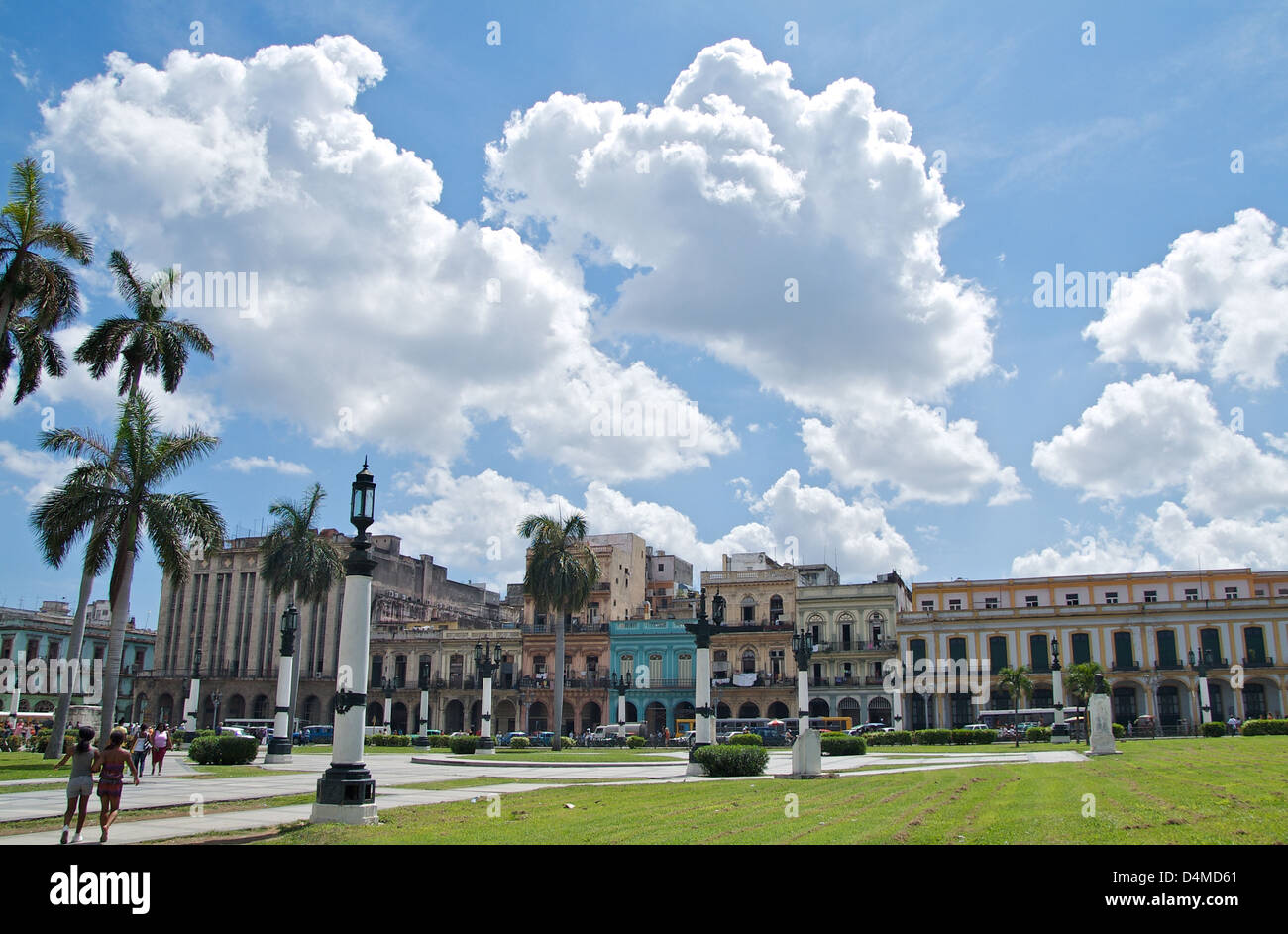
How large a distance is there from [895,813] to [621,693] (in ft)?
161

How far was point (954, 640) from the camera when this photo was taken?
65188mm

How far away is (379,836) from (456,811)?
3.35 m

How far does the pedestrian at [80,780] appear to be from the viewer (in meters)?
11.5

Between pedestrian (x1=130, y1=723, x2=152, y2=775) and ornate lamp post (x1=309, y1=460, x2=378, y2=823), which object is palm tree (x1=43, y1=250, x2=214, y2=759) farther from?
ornate lamp post (x1=309, y1=460, x2=378, y2=823)

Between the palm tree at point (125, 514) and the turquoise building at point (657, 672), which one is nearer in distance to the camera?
the palm tree at point (125, 514)

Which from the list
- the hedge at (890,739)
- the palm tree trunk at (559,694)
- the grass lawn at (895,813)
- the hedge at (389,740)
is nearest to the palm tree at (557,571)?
the palm tree trunk at (559,694)

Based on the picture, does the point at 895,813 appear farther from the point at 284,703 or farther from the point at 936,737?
the point at 936,737

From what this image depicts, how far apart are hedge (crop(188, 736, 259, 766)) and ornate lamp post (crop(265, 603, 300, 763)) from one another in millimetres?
984

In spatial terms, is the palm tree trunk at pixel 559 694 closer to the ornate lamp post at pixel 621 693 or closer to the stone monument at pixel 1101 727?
the ornate lamp post at pixel 621 693

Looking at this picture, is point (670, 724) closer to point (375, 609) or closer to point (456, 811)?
point (375, 609)

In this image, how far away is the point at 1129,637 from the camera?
202 feet

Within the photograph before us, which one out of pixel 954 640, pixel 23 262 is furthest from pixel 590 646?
pixel 23 262

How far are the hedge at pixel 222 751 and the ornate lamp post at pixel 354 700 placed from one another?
1821cm

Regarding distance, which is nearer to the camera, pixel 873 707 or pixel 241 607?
pixel 873 707
